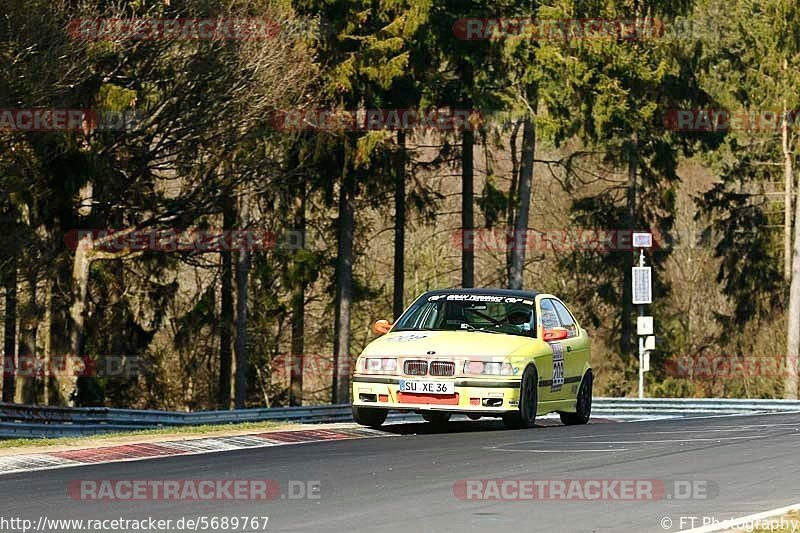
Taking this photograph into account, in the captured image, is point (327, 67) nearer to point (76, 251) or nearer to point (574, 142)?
point (76, 251)

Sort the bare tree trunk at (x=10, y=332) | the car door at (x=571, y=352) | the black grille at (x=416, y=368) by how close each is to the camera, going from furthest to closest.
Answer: the bare tree trunk at (x=10, y=332) < the car door at (x=571, y=352) < the black grille at (x=416, y=368)

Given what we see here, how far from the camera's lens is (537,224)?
184 ft

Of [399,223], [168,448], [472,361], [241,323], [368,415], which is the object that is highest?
[399,223]

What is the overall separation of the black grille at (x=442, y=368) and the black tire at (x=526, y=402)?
785 millimetres

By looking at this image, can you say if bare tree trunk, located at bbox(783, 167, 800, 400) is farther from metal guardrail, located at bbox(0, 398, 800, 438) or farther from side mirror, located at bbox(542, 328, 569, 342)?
side mirror, located at bbox(542, 328, 569, 342)

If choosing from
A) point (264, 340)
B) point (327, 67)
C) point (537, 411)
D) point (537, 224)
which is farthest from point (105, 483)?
point (537, 224)

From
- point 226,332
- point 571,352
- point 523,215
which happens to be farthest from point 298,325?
point 571,352

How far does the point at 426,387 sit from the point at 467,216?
82.6 feet

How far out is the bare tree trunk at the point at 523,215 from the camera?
39.7m

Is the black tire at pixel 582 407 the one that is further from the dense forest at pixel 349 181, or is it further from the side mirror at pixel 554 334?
the dense forest at pixel 349 181

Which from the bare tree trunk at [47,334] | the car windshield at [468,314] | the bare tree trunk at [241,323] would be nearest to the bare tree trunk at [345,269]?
the bare tree trunk at [241,323]

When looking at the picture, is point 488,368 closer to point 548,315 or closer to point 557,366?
point 557,366

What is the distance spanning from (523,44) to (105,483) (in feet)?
97.2

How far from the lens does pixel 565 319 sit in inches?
722
